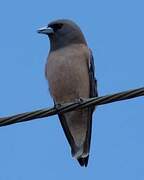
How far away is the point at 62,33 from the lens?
8.72m

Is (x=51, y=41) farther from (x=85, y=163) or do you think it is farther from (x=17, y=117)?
(x=17, y=117)

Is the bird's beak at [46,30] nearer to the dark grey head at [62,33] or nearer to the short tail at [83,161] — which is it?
the dark grey head at [62,33]

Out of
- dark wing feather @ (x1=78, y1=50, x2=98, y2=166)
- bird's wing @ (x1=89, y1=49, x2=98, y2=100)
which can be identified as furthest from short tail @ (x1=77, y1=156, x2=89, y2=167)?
bird's wing @ (x1=89, y1=49, x2=98, y2=100)

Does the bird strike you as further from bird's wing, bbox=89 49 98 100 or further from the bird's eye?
the bird's eye

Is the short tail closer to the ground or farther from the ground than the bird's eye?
closer to the ground

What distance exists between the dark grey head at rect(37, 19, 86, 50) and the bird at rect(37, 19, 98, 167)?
0.61ft

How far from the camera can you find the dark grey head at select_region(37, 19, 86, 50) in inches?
337

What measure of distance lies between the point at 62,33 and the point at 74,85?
1.08m

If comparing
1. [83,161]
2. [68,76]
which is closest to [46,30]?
[68,76]

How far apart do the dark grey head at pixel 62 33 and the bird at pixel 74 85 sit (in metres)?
0.19

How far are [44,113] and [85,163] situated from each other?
1.99 meters

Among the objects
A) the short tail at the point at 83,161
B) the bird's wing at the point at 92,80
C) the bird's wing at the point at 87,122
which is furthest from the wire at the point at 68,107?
the bird's wing at the point at 92,80

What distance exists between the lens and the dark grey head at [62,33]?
857cm

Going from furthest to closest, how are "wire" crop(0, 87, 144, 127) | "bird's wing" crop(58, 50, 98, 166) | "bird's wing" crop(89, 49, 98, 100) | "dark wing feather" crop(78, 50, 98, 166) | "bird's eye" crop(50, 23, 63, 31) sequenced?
"bird's eye" crop(50, 23, 63, 31), "bird's wing" crop(89, 49, 98, 100), "dark wing feather" crop(78, 50, 98, 166), "bird's wing" crop(58, 50, 98, 166), "wire" crop(0, 87, 144, 127)
